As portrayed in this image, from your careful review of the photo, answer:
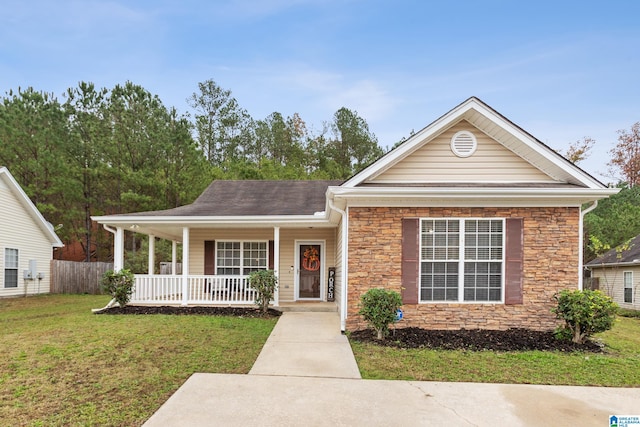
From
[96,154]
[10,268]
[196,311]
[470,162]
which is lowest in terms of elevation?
[196,311]

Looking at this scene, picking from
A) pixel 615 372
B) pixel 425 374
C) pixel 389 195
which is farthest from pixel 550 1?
pixel 425 374

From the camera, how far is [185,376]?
4996 mm

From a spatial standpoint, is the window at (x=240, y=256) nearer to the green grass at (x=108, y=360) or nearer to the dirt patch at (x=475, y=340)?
the green grass at (x=108, y=360)

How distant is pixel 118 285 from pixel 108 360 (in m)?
5.18

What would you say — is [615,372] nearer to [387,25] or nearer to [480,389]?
[480,389]

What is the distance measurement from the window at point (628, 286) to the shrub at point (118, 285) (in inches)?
736

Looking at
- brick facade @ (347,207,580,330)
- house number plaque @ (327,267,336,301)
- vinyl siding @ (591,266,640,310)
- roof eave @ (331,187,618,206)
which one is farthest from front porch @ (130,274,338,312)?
vinyl siding @ (591,266,640,310)

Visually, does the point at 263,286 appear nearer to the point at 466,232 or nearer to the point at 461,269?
the point at 461,269

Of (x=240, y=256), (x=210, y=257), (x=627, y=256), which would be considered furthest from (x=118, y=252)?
(x=627, y=256)

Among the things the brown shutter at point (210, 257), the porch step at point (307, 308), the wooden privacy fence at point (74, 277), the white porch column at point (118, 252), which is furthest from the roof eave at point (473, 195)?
the wooden privacy fence at point (74, 277)

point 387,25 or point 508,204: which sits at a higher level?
point 387,25

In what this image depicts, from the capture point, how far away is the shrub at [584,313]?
682 cm

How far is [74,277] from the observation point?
17406 millimetres

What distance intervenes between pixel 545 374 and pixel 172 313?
320 inches
